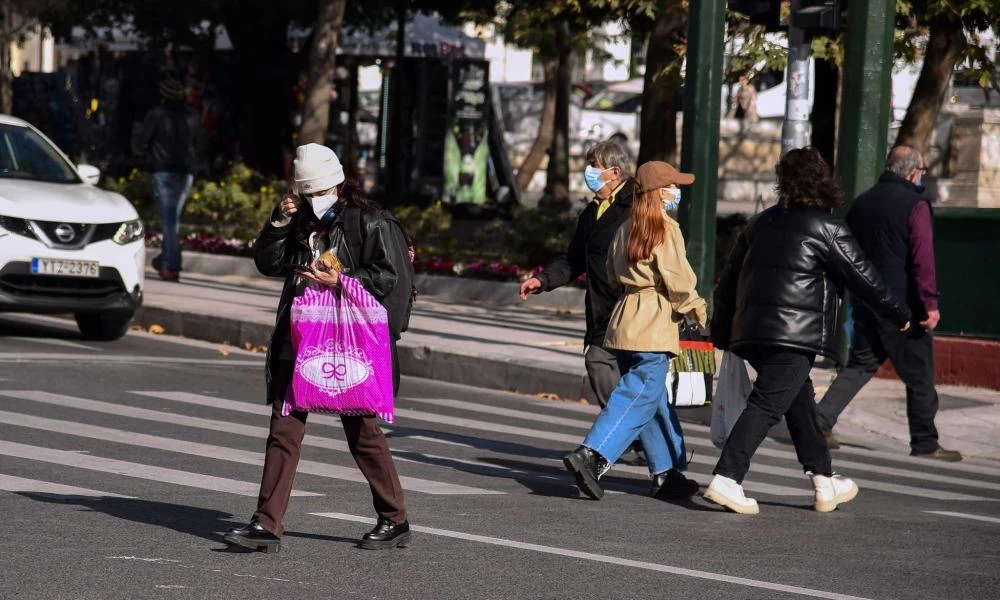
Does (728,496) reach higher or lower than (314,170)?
lower

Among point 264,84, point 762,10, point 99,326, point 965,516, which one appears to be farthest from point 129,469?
point 264,84

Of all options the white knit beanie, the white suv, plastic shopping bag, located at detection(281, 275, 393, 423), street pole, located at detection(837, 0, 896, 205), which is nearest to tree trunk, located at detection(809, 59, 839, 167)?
street pole, located at detection(837, 0, 896, 205)

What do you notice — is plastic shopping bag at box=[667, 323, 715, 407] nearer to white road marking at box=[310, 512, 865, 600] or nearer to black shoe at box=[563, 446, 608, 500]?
black shoe at box=[563, 446, 608, 500]

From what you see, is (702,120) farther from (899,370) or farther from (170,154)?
(170,154)

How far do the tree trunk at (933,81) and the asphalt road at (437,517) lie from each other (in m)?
7.26

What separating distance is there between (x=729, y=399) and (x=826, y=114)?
14.0 meters

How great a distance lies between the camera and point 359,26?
3341 centimetres

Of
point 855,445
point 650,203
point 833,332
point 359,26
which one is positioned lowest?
point 855,445

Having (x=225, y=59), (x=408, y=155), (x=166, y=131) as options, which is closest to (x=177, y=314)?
(x=166, y=131)

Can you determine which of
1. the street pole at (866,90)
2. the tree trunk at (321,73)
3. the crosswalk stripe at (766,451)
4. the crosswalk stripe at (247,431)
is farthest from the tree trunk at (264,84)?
the crosswalk stripe at (247,431)

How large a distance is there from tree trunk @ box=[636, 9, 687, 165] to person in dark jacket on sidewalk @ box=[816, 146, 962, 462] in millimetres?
8634

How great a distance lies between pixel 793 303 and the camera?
8430mm

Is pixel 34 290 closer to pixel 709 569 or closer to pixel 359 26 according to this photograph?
pixel 709 569

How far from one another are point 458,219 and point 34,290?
14285mm
